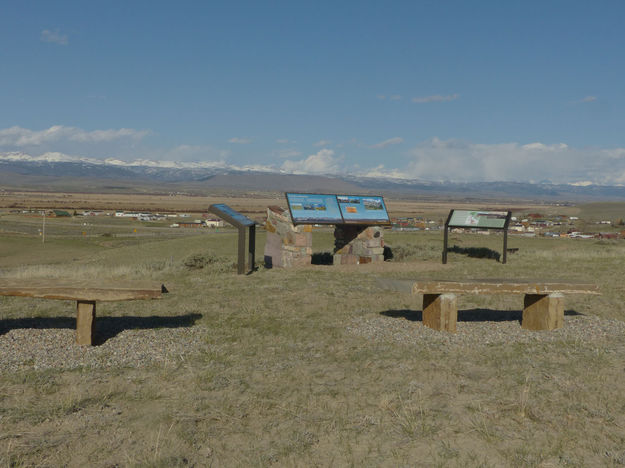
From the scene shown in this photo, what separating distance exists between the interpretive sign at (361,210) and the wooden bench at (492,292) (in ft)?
28.7

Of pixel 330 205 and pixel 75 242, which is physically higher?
pixel 330 205

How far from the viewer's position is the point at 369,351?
22.3 ft

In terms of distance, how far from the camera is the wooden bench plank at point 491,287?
745 centimetres

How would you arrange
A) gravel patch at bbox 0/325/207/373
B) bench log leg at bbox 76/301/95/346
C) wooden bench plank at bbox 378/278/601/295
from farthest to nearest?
wooden bench plank at bbox 378/278/601/295 < bench log leg at bbox 76/301/95/346 < gravel patch at bbox 0/325/207/373

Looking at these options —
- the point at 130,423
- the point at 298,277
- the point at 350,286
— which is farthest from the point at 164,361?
the point at 298,277

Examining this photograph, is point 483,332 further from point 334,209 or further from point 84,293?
point 334,209

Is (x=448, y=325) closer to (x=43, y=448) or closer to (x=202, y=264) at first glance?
(x=43, y=448)

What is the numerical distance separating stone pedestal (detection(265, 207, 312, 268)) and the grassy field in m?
6.34

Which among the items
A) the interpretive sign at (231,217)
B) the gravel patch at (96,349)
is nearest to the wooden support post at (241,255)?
the interpretive sign at (231,217)

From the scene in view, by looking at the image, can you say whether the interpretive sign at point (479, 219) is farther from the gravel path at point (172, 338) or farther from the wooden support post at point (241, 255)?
the gravel path at point (172, 338)

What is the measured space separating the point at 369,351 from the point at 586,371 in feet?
8.09

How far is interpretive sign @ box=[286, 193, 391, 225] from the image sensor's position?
15.9 m

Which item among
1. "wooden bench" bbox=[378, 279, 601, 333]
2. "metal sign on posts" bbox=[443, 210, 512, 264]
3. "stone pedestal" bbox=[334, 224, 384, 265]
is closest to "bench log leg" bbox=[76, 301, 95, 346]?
"wooden bench" bbox=[378, 279, 601, 333]

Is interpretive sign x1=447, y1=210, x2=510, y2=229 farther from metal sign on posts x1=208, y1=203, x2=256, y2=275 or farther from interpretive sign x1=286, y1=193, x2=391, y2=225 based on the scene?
metal sign on posts x1=208, y1=203, x2=256, y2=275
